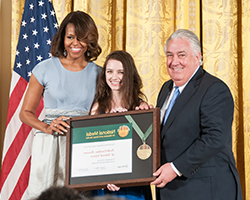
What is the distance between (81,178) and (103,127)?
32cm

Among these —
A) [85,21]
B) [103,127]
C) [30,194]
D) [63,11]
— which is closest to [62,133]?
[103,127]

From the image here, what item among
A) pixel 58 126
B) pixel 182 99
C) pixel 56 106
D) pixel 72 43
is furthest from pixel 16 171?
pixel 182 99

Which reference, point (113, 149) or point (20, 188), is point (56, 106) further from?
point (20, 188)

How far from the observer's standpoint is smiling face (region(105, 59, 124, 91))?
2.23m

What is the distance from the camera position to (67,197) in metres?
0.70

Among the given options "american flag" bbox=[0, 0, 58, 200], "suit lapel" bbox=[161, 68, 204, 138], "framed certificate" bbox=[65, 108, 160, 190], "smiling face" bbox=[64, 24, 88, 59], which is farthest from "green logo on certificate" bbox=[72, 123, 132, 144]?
"american flag" bbox=[0, 0, 58, 200]

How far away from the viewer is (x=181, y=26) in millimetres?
3111

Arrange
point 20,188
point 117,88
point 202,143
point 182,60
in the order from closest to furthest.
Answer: point 202,143 → point 182,60 → point 117,88 → point 20,188

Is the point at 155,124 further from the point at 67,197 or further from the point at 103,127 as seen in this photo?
the point at 67,197

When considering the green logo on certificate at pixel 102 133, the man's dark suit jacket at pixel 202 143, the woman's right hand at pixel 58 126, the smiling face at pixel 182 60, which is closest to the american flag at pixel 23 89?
the woman's right hand at pixel 58 126

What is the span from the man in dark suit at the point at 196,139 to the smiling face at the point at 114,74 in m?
0.43

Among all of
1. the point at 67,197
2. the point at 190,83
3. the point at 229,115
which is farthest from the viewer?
the point at 190,83

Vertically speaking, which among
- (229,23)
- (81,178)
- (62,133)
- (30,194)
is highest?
(229,23)

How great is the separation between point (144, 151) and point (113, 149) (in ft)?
0.61
